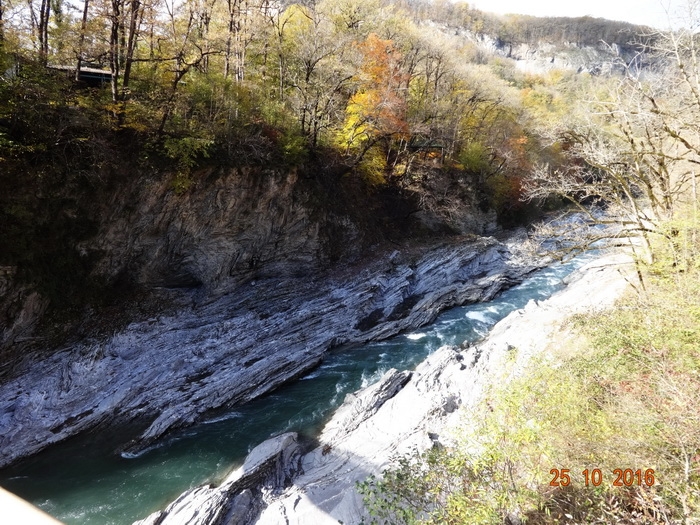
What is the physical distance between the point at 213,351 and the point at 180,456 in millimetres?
3884

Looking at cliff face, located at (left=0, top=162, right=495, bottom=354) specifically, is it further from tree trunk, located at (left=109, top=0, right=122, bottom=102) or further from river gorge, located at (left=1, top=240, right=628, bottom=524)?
tree trunk, located at (left=109, top=0, right=122, bottom=102)

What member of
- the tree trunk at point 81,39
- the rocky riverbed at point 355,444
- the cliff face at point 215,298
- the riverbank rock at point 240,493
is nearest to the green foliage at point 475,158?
the cliff face at point 215,298

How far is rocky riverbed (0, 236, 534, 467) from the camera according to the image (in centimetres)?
1006

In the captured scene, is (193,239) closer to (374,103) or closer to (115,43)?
(115,43)

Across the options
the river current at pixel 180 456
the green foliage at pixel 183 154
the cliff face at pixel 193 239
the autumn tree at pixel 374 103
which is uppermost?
the autumn tree at pixel 374 103

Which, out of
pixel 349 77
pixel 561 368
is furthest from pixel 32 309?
pixel 349 77

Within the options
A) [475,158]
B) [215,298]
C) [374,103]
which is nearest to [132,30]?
[215,298]

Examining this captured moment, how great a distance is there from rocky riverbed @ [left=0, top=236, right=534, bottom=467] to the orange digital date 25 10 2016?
931 centimetres

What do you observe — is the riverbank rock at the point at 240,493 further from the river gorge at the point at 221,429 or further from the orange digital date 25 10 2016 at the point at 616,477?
the orange digital date 25 10 2016 at the point at 616,477

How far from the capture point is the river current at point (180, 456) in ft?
27.0

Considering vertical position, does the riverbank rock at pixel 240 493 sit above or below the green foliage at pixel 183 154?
below

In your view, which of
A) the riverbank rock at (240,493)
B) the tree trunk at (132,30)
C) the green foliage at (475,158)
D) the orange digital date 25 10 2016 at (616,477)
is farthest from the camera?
the green foliage at (475,158)

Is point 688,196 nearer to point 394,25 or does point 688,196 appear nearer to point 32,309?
point 32,309

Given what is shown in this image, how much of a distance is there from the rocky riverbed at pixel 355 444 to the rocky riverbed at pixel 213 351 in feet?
10.8
